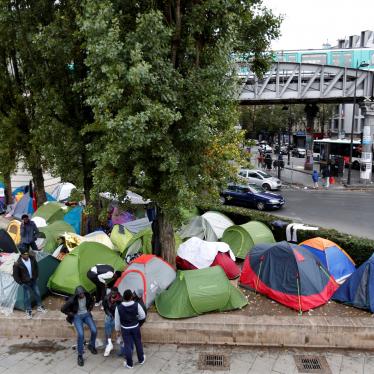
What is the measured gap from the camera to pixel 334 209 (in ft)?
73.0

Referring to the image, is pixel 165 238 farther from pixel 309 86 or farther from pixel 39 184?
pixel 309 86

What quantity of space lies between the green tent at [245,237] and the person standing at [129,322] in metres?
5.32

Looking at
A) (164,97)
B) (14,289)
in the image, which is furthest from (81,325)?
(164,97)

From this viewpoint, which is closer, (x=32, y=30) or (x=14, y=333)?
(x=14, y=333)

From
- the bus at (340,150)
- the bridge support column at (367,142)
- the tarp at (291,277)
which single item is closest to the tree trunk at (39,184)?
the tarp at (291,277)

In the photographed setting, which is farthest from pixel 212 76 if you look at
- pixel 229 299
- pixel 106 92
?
pixel 229 299

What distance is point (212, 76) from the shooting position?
9.19 m

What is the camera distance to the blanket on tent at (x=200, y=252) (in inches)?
432

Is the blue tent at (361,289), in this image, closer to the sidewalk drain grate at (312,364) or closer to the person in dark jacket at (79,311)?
the sidewalk drain grate at (312,364)

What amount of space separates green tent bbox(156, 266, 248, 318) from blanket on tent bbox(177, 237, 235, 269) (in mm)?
1692

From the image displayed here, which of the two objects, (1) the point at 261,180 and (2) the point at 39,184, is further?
(1) the point at 261,180

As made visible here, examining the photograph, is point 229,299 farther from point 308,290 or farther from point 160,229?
point 160,229

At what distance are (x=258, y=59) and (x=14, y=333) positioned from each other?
13.2 meters

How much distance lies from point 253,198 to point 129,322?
623 inches
